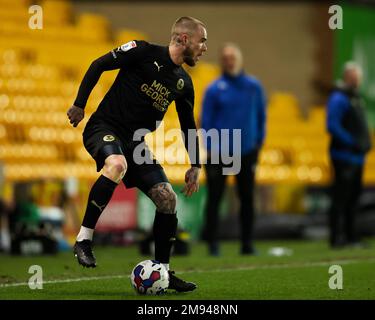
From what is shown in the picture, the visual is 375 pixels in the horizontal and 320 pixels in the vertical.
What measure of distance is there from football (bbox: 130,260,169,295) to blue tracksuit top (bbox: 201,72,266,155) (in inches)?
154

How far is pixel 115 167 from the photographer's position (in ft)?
18.9

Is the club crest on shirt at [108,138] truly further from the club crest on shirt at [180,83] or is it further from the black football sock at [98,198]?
the club crest on shirt at [180,83]

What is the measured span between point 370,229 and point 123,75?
8.45 metres

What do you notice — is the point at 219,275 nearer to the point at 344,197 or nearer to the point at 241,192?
the point at 241,192

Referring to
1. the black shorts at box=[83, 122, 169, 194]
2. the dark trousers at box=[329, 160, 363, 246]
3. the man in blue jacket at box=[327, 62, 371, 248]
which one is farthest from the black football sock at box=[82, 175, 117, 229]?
the dark trousers at box=[329, 160, 363, 246]

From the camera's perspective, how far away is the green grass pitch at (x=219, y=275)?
584 cm

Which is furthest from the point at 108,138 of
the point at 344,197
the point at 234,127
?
the point at 344,197

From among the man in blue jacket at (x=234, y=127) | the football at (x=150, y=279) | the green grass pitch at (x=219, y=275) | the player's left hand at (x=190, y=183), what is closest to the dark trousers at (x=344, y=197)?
the green grass pitch at (x=219, y=275)

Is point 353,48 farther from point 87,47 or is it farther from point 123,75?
point 123,75

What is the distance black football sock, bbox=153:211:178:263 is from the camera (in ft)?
19.9

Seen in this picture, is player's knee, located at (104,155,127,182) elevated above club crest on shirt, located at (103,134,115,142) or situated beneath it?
situated beneath

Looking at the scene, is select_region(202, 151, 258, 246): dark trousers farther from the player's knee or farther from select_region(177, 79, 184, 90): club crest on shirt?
the player's knee

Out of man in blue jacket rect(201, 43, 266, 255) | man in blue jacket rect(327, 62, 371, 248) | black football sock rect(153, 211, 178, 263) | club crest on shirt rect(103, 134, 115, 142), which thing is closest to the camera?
club crest on shirt rect(103, 134, 115, 142)

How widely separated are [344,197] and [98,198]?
5669 mm
